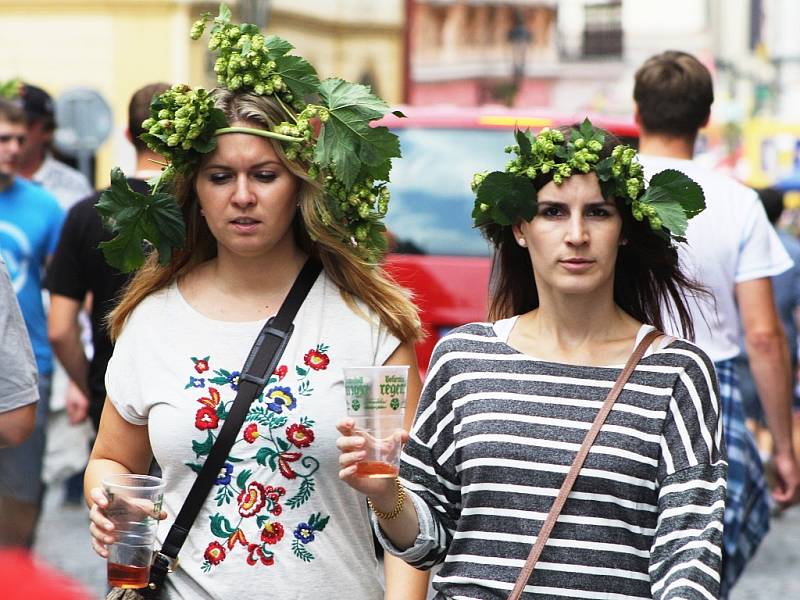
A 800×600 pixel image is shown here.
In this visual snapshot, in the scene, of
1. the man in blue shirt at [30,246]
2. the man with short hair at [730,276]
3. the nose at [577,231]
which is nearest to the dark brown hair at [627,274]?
the nose at [577,231]

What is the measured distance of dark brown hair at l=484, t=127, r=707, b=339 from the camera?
3.50m

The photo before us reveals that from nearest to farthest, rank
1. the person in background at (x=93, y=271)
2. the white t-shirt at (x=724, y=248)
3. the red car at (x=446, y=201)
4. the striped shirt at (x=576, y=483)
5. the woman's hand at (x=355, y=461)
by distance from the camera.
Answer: the woman's hand at (x=355, y=461) < the striped shirt at (x=576, y=483) < the white t-shirt at (x=724, y=248) < the person in background at (x=93, y=271) < the red car at (x=446, y=201)

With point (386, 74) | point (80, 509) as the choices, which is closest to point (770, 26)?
point (386, 74)

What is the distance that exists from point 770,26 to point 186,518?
347 ft

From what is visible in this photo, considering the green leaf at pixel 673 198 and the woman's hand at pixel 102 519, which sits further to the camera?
the green leaf at pixel 673 198

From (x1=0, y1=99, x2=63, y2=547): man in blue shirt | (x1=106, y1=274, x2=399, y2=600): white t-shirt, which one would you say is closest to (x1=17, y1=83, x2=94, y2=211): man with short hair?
(x1=0, y1=99, x2=63, y2=547): man in blue shirt

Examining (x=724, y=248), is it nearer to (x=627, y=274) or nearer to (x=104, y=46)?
(x=627, y=274)

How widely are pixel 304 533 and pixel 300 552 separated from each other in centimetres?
4

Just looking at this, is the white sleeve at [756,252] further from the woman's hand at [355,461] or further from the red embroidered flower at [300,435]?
the woman's hand at [355,461]

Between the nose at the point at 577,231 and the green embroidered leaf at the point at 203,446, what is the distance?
0.85 metres

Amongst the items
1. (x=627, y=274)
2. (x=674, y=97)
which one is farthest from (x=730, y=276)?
(x=627, y=274)

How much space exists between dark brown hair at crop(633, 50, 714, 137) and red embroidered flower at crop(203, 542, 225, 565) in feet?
8.36

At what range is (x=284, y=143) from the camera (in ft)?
11.7

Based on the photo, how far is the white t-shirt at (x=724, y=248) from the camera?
201 inches
